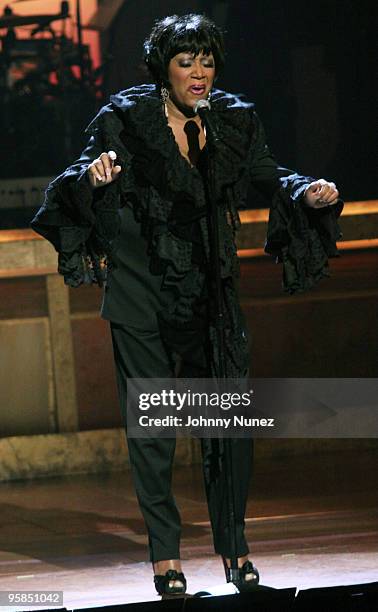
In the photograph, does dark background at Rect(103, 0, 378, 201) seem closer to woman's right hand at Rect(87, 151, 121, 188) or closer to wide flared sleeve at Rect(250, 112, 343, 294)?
wide flared sleeve at Rect(250, 112, 343, 294)

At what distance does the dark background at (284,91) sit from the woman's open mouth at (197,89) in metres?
2.16

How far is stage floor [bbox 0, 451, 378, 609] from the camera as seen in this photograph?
12.3 ft

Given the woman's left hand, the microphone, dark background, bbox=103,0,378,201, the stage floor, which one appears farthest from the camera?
dark background, bbox=103,0,378,201

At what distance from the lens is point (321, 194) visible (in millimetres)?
3346

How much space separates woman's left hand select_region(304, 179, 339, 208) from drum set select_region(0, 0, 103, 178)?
2.40 meters

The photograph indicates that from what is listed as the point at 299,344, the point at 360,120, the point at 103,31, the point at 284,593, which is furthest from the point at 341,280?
the point at 284,593

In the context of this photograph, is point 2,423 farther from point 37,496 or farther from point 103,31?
point 103,31

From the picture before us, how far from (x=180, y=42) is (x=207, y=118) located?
0.95ft

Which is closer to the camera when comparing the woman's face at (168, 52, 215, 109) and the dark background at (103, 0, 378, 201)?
the woman's face at (168, 52, 215, 109)

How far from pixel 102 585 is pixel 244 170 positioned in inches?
47.6

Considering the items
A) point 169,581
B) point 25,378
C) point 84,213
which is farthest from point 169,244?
point 25,378

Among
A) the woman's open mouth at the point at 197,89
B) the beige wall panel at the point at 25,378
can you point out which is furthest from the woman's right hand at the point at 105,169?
the beige wall panel at the point at 25,378

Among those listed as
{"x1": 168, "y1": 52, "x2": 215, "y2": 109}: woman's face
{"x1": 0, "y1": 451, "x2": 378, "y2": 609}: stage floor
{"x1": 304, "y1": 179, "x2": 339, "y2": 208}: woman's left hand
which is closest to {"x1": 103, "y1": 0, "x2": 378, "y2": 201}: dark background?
{"x1": 0, "y1": 451, "x2": 378, "y2": 609}: stage floor

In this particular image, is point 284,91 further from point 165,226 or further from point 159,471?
point 159,471
